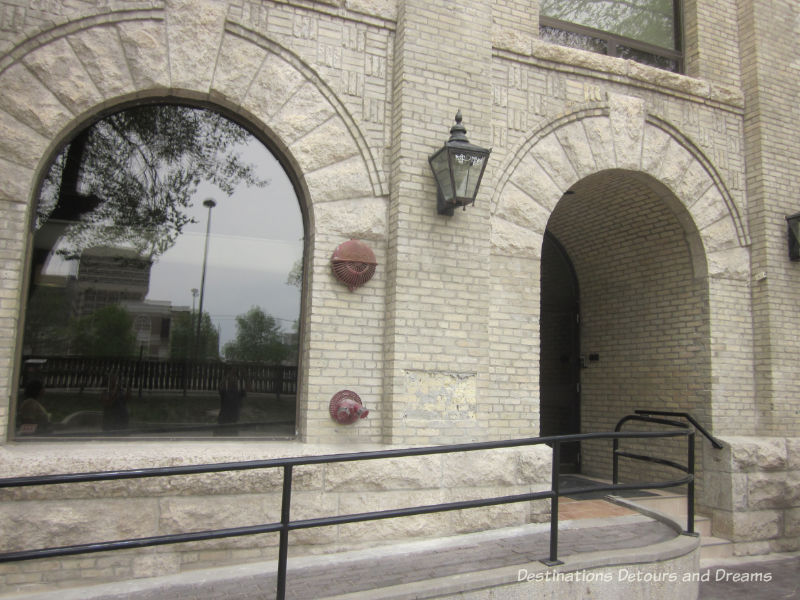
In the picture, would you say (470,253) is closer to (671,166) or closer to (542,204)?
(542,204)

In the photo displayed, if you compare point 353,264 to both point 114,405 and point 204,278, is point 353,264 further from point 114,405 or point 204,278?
point 114,405

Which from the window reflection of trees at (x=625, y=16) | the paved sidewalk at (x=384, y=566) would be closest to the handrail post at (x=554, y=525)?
the paved sidewalk at (x=384, y=566)

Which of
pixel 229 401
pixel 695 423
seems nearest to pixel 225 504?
pixel 229 401

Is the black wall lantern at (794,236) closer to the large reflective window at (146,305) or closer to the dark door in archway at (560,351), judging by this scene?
the dark door in archway at (560,351)

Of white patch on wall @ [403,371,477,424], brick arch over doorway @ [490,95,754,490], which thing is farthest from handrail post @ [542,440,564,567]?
brick arch over doorway @ [490,95,754,490]

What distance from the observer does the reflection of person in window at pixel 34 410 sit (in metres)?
4.85

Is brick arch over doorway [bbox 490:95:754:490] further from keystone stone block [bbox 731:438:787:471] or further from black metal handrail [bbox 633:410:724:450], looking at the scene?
keystone stone block [bbox 731:438:787:471]

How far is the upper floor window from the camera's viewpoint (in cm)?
754

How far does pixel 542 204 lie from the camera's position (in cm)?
651

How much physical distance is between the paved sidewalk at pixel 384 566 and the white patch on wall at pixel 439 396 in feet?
3.38

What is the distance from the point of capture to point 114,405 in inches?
201

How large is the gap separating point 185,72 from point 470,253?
9.77 feet

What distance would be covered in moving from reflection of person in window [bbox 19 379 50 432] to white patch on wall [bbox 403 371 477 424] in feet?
9.53

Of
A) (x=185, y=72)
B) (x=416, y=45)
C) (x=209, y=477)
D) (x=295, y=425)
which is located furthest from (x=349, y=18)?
(x=209, y=477)
